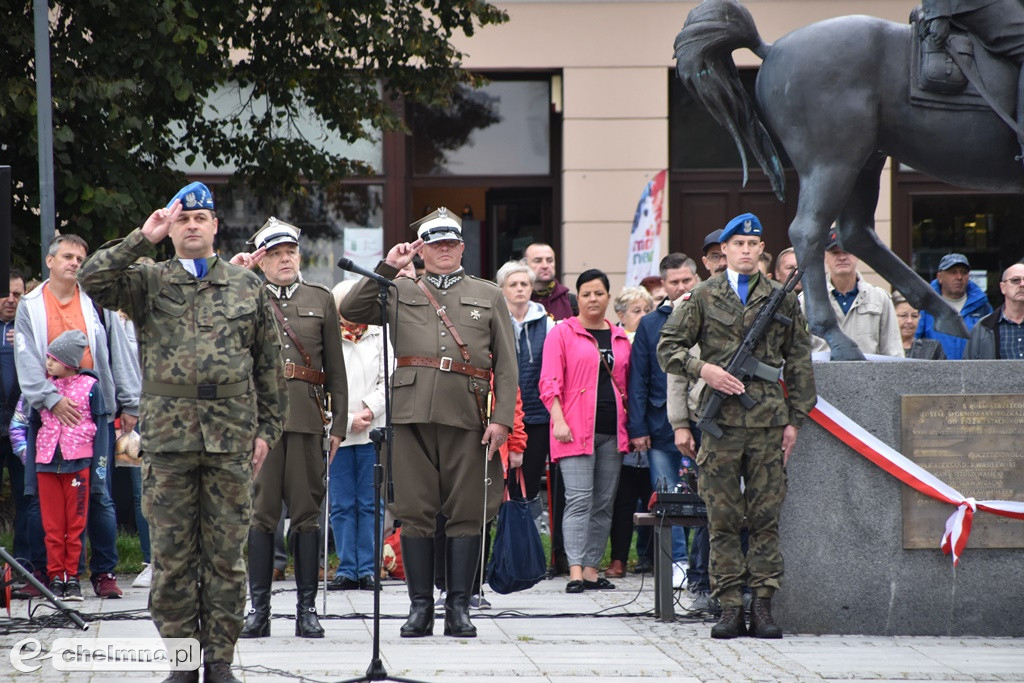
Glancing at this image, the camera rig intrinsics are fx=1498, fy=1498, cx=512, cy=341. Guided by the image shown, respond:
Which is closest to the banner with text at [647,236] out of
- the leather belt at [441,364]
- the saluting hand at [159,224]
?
the leather belt at [441,364]

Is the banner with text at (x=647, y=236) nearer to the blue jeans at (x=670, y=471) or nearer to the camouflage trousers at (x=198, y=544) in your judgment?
the blue jeans at (x=670, y=471)

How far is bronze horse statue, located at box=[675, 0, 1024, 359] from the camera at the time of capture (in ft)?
26.3

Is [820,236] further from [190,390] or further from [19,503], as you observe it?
[19,503]

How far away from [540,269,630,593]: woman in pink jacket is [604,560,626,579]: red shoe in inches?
16.7

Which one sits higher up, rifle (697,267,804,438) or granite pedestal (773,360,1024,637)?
rifle (697,267,804,438)

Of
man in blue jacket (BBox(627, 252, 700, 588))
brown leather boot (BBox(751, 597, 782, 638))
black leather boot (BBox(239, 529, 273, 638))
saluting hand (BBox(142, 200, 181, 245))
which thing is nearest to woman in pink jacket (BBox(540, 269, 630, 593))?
man in blue jacket (BBox(627, 252, 700, 588))

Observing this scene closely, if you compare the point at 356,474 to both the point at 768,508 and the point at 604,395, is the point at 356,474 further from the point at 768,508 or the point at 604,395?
the point at 768,508

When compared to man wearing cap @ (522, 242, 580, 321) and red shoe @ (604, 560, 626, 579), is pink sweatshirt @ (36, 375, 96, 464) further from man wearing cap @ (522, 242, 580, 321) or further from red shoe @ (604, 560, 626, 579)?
red shoe @ (604, 560, 626, 579)

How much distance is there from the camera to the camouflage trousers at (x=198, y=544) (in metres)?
6.29

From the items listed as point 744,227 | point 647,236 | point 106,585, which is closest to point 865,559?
point 744,227

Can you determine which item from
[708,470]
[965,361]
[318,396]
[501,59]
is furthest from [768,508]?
[501,59]

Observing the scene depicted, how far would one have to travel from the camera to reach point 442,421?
25.8ft

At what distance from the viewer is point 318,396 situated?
8094mm

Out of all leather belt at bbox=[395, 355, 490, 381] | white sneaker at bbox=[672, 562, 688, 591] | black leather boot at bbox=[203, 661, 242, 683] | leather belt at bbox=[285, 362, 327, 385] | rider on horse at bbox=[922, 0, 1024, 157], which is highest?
rider on horse at bbox=[922, 0, 1024, 157]
